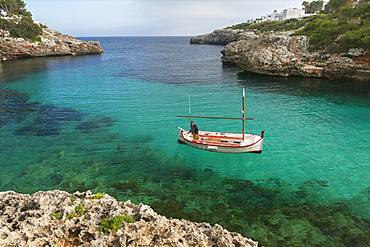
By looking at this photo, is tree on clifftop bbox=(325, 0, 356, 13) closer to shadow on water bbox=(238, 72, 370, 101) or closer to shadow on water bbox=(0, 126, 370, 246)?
shadow on water bbox=(238, 72, 370, 101)

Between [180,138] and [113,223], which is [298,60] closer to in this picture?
[180,138]

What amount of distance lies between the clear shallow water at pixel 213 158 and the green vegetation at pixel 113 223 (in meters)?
7.81

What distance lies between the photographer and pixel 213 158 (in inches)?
1064

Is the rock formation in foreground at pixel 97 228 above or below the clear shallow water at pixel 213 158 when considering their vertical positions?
above

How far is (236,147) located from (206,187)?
653 cm

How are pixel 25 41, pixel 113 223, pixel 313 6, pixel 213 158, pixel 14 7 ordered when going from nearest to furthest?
pixel 113 223
pixel 213 158
pixel 25 41
pixel 14 7
pixel 313 6

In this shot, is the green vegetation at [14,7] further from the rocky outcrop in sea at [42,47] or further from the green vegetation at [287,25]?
the green vegetation at [287,25]

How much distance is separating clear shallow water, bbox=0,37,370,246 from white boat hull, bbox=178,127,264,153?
0.73 meters

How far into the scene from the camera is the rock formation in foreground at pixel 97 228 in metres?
10.3

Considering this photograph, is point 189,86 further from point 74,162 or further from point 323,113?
point 74,162

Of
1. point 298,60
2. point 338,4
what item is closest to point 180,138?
point 298,60

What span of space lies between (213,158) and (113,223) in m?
16.9

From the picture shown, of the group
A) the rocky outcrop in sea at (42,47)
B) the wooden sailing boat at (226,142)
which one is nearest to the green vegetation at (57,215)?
the wooden sailing boat at (226,142)

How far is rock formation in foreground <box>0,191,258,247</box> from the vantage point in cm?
1031
